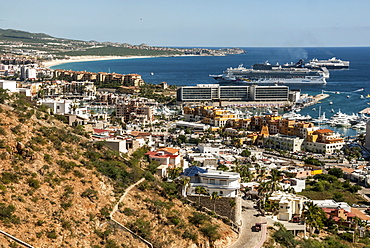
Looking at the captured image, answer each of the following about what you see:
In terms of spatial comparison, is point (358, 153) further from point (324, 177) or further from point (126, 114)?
point (126, 114)

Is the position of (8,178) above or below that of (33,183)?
above

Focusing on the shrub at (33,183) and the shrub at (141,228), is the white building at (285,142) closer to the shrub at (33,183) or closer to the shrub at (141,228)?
the shrub at (141,228)

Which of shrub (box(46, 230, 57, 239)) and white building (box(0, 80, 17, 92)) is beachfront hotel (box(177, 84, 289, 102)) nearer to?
white building (box(0, 80, 17, 92))

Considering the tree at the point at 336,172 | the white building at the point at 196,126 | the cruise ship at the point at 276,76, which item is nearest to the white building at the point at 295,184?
the tree at the point at 336,172

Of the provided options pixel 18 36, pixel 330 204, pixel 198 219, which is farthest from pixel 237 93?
pixel 18 36

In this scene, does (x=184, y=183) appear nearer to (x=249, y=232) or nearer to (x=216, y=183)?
(x=216, y=183)

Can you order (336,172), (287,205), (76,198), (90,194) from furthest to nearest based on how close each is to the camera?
1. (336,172)
2. (287,205)
3. (90,194)
4. (76,198)

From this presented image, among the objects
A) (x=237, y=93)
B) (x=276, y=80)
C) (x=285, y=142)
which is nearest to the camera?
(x=285, y=142)

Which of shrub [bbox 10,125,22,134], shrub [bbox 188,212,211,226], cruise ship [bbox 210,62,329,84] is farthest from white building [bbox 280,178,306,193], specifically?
cruise ship [bbox 210,62,329,84]
